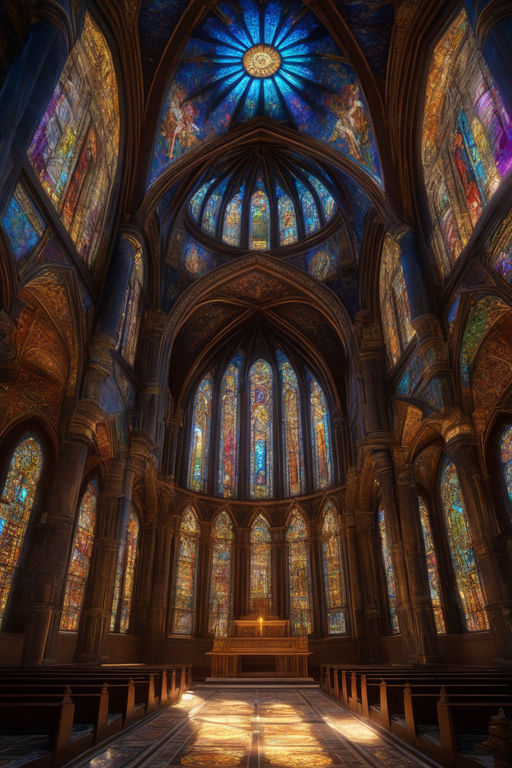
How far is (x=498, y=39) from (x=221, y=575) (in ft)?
68.8

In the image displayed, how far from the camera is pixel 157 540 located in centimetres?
2023

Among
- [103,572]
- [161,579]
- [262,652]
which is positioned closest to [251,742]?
[103,572]

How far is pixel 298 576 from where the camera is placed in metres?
22.3

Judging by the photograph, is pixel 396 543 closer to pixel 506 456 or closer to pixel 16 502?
pixel 506 456

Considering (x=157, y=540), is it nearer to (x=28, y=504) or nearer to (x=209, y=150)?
(x=28, y=504)

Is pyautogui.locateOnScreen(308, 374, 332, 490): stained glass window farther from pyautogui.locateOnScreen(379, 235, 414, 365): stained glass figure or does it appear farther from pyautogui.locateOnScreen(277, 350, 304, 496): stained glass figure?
pyautogui.locateOnScreen(379, 235, 414, 365): stained glass figure

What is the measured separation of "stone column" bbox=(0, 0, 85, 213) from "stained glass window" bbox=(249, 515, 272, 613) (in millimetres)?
18647

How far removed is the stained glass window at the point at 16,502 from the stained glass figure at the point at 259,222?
14178 mm

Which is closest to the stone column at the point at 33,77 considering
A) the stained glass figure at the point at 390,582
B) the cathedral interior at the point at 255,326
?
the cathedral interior at the point at 255,326

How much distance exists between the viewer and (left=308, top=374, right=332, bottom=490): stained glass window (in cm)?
2380

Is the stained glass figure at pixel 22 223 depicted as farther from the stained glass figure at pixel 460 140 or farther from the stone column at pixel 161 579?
the stone column at pixel 161 579

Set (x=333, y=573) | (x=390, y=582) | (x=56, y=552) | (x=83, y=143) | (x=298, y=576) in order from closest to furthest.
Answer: (x=56, y=552), (x=83, y=143), (x=390, y=582), (x=333, y=573), (x=298, y=576)

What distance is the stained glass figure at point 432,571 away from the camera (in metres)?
16.7

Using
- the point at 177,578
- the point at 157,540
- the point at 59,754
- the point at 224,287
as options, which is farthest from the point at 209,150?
the point at 59,754
